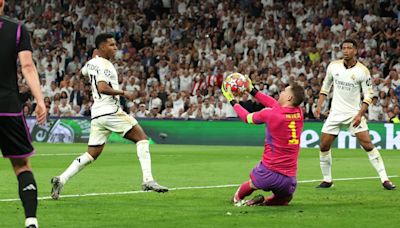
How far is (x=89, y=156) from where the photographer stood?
14203 millimetres

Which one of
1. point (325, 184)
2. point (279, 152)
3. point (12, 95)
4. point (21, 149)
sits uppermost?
point (12, 95)

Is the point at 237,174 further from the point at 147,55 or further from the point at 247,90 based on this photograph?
the point at 147,55

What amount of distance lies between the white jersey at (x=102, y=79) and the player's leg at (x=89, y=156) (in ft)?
0.62

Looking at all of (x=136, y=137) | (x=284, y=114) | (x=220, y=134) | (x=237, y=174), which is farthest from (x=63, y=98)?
(x=284, y=114)

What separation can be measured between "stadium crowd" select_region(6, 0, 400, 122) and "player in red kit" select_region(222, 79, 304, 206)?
64.3 ft

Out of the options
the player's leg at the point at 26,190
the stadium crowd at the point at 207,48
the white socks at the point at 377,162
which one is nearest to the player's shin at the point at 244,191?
the player's leg at the point at 26,190

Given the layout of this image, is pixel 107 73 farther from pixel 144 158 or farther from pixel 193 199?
pixel 193 199

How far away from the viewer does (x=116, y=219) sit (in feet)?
36.7

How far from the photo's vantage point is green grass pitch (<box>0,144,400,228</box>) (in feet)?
36.1

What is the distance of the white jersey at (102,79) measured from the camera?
14.4 meters

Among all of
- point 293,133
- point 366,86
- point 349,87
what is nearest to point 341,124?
point 349,87

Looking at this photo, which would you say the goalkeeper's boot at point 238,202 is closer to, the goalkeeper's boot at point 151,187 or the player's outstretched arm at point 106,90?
the goalkeeper's boot at point 151,187

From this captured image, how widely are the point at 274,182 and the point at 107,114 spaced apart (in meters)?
3.26

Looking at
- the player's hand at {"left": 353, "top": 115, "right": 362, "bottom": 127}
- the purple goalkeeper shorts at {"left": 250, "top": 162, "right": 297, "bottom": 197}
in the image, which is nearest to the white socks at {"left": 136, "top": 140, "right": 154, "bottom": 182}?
the purple goalkeeper shorts at {"left": 250, "top": 162, "right": 297, "bottom": 197}
